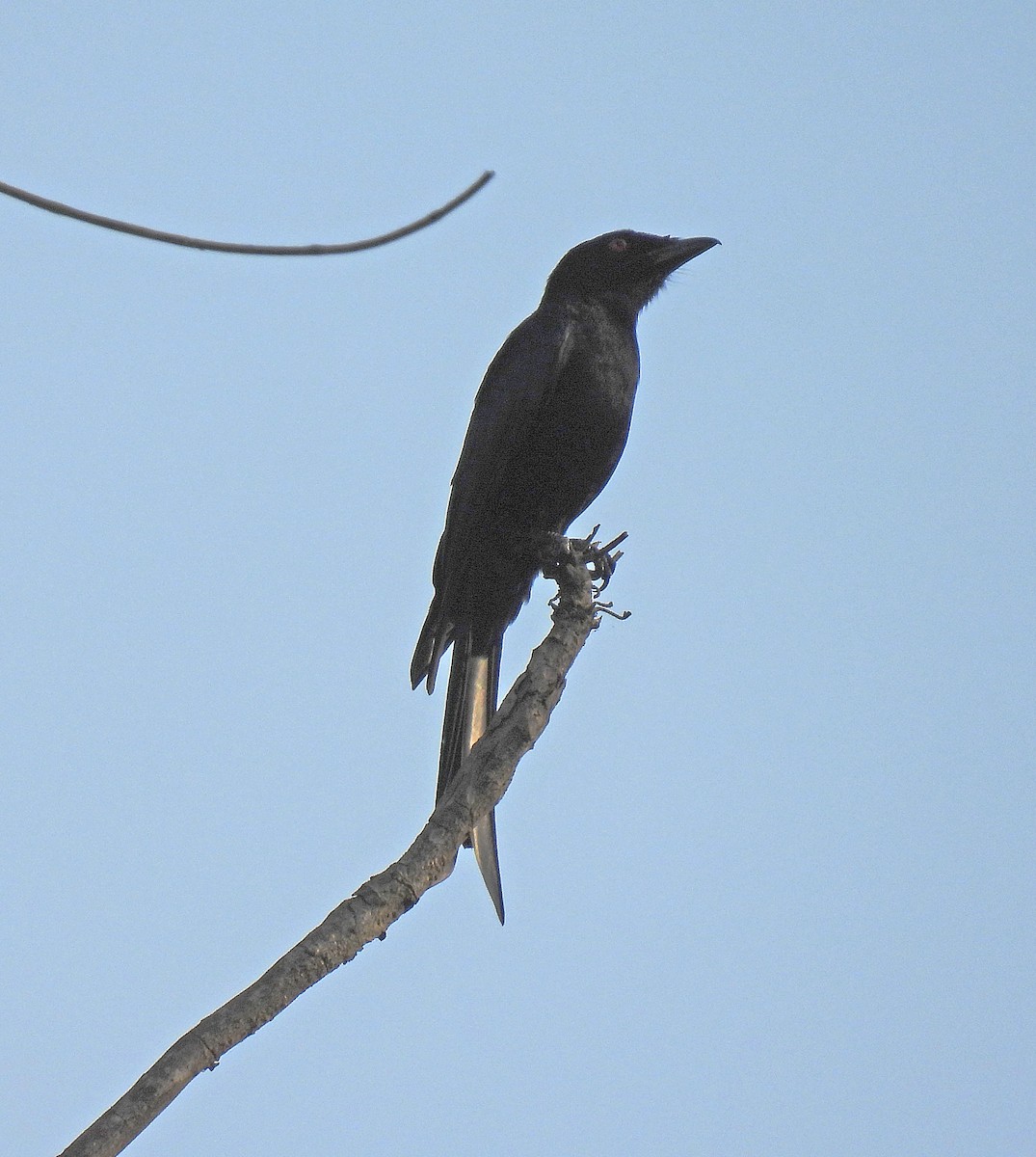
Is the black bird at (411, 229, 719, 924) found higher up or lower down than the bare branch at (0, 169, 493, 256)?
higher up

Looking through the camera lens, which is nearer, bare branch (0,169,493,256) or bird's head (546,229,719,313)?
bare branch (0,169,493,256)

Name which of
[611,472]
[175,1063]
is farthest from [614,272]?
[175,1063]

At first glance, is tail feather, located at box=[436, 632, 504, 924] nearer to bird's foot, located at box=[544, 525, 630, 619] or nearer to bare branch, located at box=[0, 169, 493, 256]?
bird's foot, located at box=[544, 525, 630, 619]

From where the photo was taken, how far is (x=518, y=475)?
5504 mm

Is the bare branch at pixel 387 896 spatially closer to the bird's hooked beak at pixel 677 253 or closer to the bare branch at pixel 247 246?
the bare branch at pixel 247 246

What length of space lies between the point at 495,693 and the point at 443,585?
0.53 meters

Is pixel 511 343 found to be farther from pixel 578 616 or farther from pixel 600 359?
pixel 578 616

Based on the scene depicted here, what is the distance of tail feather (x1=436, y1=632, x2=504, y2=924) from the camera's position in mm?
4102

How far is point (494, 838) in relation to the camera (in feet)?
13.8

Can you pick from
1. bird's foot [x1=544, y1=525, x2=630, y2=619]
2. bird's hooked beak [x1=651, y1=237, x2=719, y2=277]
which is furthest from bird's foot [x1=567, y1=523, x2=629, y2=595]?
bird's hooked beak [x1=651, y1=237, x2=719, y2=277]

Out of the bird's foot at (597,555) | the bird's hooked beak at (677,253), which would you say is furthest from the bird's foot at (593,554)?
the bird's hooked beak at (677,253)

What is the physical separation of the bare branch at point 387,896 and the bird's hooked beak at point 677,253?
2.50 m

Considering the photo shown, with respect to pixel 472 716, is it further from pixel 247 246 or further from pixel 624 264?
pixel 247 246

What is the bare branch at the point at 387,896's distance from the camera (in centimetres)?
234
